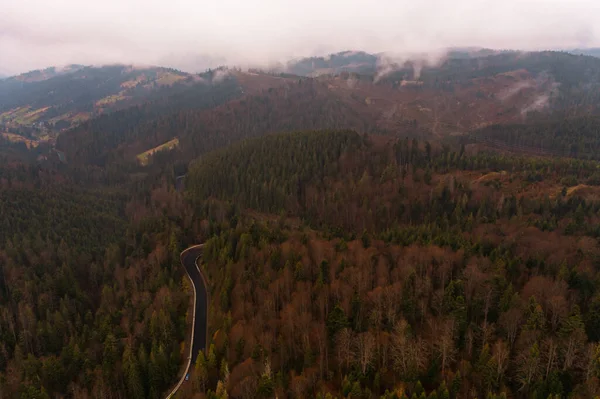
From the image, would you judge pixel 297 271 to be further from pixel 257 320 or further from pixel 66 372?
pixel 66 372

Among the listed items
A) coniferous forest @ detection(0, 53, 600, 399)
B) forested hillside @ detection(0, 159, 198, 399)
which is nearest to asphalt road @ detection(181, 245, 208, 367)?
coniferous forest @ detection(0, 53, 600, 399)

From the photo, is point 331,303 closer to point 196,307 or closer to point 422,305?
point 422,305

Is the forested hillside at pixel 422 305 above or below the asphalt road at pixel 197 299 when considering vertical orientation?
above

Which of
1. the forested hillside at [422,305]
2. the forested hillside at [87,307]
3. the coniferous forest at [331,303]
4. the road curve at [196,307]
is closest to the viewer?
the forested hillside at [422,305]

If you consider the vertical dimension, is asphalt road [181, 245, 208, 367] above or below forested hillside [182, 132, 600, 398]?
below

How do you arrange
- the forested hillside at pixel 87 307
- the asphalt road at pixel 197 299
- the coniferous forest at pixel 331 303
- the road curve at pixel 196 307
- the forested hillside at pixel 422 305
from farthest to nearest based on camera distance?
the asphalt road at pixel 197 299 → the road curve at pixel 196 307 → the forested hillside at pixel 87 307 → the coniferous forest at pixel 331 303 → the forested hillside at pixel 422 305

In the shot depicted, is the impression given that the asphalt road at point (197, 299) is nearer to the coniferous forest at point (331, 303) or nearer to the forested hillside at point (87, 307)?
the coniferous forest at point (331, 303)

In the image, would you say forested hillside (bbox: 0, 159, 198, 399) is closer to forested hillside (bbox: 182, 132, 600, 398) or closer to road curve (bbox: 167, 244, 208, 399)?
road curve (bbox: 167, 244, 208, 399)

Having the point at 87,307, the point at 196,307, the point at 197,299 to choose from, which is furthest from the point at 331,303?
the point at 87,307

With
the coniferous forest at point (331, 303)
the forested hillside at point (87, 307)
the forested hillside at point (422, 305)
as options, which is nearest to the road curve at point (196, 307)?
the coniferous forest at point (331, 303)
